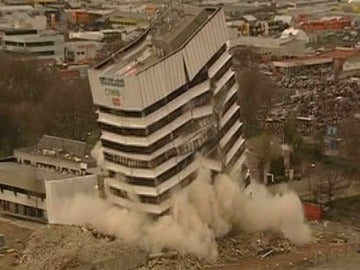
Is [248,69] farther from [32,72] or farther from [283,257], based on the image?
[283,257]

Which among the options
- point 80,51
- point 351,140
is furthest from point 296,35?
point 351,140

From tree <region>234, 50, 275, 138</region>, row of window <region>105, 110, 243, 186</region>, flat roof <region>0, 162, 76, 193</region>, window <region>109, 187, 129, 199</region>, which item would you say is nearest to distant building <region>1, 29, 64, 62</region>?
tree <region>234, 50, 275, 138</region>

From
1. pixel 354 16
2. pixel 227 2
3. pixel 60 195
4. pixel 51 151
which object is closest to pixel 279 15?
pixel 354 16

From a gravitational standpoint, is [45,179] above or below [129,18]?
above

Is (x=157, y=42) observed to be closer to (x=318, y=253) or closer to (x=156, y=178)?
(x=156, y=178)

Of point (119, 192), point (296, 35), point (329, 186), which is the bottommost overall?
point (329, 186)

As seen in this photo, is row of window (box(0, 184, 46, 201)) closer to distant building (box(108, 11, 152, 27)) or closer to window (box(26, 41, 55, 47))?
window (box(26, 41, 55, 47))
